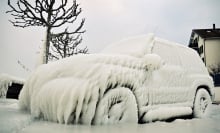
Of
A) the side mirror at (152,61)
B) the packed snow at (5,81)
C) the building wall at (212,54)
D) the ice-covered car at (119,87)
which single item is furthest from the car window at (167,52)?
the building wall at (212,54)

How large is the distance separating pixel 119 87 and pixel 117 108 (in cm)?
20

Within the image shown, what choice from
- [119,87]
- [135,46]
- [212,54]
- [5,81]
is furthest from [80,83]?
[212,54]

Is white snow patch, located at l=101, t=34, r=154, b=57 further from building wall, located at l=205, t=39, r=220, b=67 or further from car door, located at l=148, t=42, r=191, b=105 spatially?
building wall, located at l=205, t=39, r=220, b=67

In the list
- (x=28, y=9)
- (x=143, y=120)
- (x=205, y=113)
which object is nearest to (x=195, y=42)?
(x=28, y=9)

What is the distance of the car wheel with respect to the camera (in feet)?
6.78

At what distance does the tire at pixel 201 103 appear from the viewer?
3.29 meters

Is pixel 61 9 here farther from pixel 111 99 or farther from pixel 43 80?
pixel 111 99

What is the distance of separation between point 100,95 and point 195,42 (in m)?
16.1

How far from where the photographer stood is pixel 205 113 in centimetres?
340

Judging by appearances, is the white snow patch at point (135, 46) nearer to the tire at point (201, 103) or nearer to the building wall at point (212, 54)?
the tire at point (201, 103)

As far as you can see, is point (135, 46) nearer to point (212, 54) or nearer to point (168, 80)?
point (168, 80)

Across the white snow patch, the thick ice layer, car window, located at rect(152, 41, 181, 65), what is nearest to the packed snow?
the thick ice layer

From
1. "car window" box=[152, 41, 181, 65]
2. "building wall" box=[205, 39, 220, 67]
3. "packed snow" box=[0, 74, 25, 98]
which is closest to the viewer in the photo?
"car window" box=[152, 41, 181, 65]

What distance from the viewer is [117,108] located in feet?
7.19
